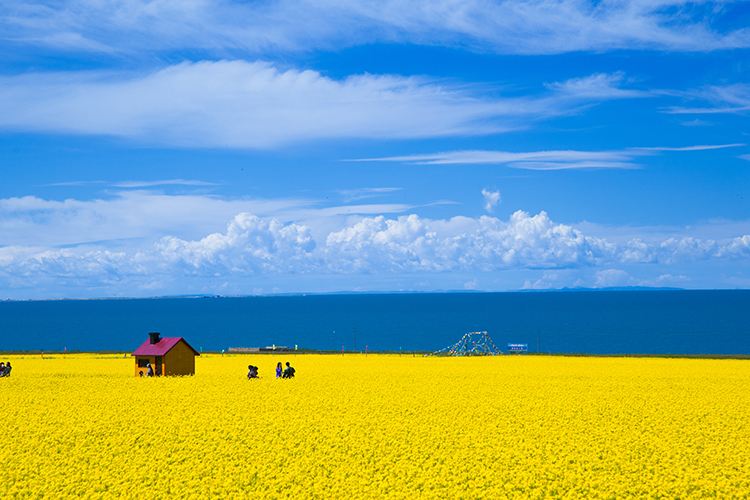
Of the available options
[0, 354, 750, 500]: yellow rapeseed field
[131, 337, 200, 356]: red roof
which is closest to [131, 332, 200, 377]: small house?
[131, 337, 200, 356]: red roof

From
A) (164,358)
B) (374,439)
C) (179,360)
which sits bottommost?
(374,439)

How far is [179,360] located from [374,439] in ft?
86.4

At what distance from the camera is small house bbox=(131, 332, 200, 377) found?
147ft

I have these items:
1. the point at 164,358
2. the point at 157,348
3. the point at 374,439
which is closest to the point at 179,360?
the point at 164,358

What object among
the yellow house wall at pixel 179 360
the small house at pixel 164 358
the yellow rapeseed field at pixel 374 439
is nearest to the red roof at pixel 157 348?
the small house at pixel 164 358

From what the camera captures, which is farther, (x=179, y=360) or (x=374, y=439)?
(x=179, y=360)

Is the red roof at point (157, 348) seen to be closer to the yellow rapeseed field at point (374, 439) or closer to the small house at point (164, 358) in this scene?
the small house at point (164, 358)

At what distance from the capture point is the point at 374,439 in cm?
2416

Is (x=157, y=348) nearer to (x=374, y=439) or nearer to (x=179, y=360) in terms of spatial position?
(x=179, y=360)

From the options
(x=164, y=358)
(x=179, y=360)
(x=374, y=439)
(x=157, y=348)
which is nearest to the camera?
(x=374, y=439)

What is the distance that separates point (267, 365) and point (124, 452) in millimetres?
36246

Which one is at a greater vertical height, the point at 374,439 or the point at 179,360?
the point at 179,360

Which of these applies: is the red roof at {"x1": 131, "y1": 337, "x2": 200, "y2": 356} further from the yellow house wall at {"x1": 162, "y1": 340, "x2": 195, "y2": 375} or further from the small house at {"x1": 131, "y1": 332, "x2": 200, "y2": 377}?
the yellow house wall at {"x1": 162, "y1": 340, "x2": 195, "y2": 375}

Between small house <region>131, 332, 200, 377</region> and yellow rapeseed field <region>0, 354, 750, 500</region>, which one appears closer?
yellow rapeseed field <region>0, 354, 750, 500</region>
